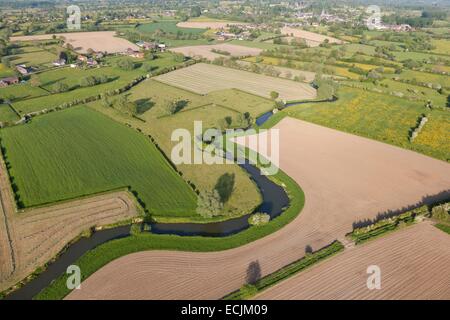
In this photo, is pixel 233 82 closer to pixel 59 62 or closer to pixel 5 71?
pixel 59 62

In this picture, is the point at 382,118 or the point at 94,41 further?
the point at 94,41

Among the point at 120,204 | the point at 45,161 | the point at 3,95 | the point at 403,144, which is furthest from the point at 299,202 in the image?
the point at 3,95

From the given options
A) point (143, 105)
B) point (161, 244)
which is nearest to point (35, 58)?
point (143, 105)

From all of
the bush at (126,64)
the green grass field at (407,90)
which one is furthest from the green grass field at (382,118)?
the bush at (126,64)

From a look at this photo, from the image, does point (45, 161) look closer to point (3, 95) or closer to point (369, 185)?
point (3, 95)

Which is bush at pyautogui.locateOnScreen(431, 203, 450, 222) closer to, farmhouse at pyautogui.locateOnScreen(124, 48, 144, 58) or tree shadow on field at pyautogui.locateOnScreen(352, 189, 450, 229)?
tree shadow on field at pyautogui.locateOnScreen(352, 189, 450, 229)

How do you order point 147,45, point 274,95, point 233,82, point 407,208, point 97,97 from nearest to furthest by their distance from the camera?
point 407,208 < point 274,95 < point 97,97 < point 233,82 < point 147,45

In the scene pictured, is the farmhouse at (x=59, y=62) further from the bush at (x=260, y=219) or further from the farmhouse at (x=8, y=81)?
the bush at (x=260, y=219)
